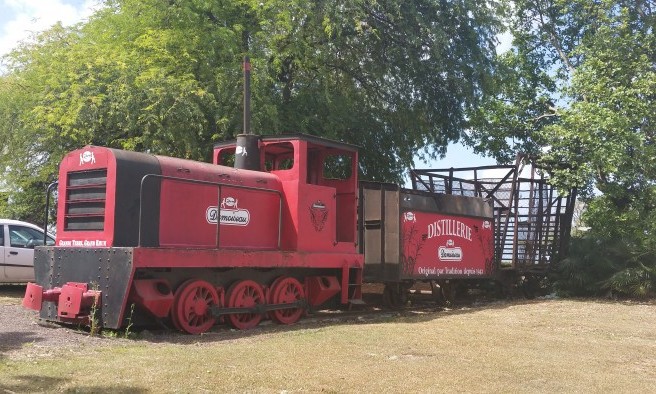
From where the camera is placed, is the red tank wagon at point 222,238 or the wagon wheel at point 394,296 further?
the wagon wheel at point 394,296

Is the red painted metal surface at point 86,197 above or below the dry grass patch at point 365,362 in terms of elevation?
above

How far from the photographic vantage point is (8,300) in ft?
42.6

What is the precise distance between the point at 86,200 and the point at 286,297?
3530 millimetres

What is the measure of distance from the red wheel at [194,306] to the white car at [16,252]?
19.7 feet

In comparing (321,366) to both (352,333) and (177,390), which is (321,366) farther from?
(352,333)

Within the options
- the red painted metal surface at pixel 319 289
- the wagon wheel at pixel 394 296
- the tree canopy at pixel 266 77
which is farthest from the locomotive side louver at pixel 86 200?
the wagon wheel at pixel 394 296

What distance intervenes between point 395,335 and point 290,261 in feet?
7.51

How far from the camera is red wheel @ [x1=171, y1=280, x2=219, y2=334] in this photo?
9094 millimetres

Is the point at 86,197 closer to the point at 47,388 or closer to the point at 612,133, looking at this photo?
the point at 47,388

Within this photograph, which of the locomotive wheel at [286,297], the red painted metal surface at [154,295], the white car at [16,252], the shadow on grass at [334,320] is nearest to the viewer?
the red painted metal surface at [154,295]

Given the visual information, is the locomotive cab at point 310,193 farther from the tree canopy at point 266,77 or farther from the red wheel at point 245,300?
the tree canopy at point 266,77

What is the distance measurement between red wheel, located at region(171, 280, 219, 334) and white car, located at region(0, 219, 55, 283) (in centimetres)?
601

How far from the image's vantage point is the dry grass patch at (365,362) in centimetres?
585

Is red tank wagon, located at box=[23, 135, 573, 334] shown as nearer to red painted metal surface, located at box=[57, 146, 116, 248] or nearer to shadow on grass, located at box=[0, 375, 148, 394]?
red painted metal surface, located at box=[57, 146, 116, 248]
